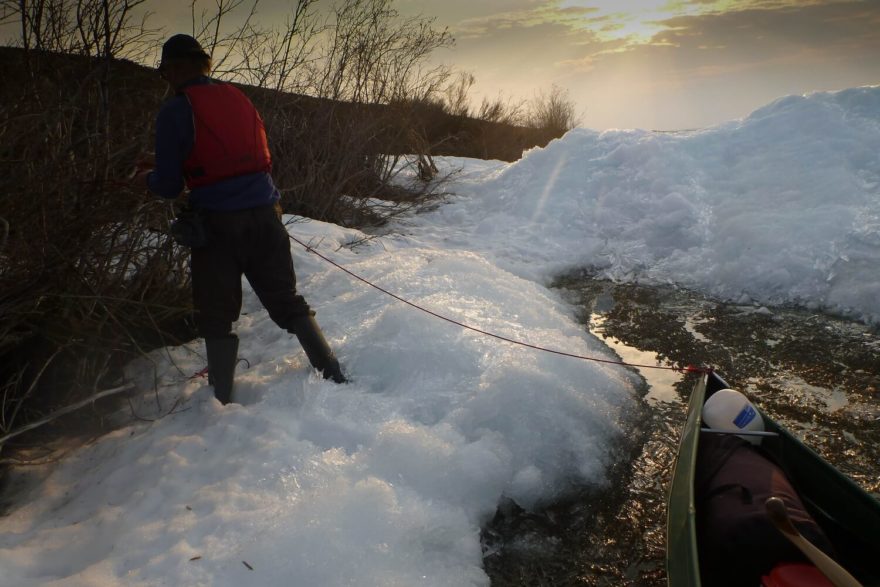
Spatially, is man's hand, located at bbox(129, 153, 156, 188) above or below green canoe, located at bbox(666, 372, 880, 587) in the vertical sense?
above

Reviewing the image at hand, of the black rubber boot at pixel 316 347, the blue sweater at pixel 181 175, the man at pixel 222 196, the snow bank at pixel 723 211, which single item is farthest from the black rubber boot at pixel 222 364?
the snow bank at pixel 723 211

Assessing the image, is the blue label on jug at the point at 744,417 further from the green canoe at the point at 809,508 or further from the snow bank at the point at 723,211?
the snow bank at the point at 723,211

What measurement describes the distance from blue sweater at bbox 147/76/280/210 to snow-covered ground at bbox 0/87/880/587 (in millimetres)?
1204

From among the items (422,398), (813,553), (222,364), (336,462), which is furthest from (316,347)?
(813,553)

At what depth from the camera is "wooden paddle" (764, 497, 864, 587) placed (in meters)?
1.54

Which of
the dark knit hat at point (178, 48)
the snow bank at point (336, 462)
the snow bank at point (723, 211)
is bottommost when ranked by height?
the snow bank at point (336, 462)

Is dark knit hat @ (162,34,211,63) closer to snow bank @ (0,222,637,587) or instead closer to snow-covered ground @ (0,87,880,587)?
snow bank @ (0,222,637,587)

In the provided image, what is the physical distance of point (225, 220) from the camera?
2.92m

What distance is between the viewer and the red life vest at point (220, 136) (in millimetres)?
2705

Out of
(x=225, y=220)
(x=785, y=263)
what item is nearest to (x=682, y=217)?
(x=785, y=263)

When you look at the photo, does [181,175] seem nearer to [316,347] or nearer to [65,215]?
[65,215]

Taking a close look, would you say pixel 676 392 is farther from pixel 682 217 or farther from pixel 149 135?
pixel 149 135

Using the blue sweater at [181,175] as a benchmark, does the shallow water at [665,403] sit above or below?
below

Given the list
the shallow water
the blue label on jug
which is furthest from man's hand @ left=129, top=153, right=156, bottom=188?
the blue label on jug
